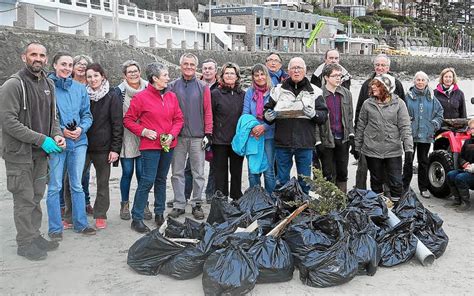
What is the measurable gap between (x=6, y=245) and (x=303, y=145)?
308 centimetres

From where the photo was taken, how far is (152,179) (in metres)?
5.10

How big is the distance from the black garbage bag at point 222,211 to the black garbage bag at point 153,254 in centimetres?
82

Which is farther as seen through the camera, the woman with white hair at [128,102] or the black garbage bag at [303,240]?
the woman with white hair at [128,102]

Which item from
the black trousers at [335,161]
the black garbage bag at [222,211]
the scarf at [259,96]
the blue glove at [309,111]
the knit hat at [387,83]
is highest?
the knit hat at [387,83]

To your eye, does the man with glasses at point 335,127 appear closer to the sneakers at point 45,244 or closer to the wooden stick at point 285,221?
the wooden stick at point 285,221

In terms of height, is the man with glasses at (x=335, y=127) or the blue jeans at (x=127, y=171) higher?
the man with glasses at (x=335, y=127)

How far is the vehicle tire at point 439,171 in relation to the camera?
20.6 feet

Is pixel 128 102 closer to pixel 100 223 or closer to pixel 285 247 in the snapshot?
pixel 100 223

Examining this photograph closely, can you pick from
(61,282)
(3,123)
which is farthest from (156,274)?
(3,123)

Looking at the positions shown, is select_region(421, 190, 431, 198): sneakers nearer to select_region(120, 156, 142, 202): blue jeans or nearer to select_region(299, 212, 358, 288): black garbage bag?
select_region(299, 212, 358, 288): black garbage bag

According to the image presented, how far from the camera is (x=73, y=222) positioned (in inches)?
200

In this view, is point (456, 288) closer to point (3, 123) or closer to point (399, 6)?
point (3, 123)

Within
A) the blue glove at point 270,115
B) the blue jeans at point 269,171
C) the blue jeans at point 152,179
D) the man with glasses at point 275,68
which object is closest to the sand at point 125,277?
the blue jeans at point 152,179

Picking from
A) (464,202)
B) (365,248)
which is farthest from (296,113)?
(464,202)
